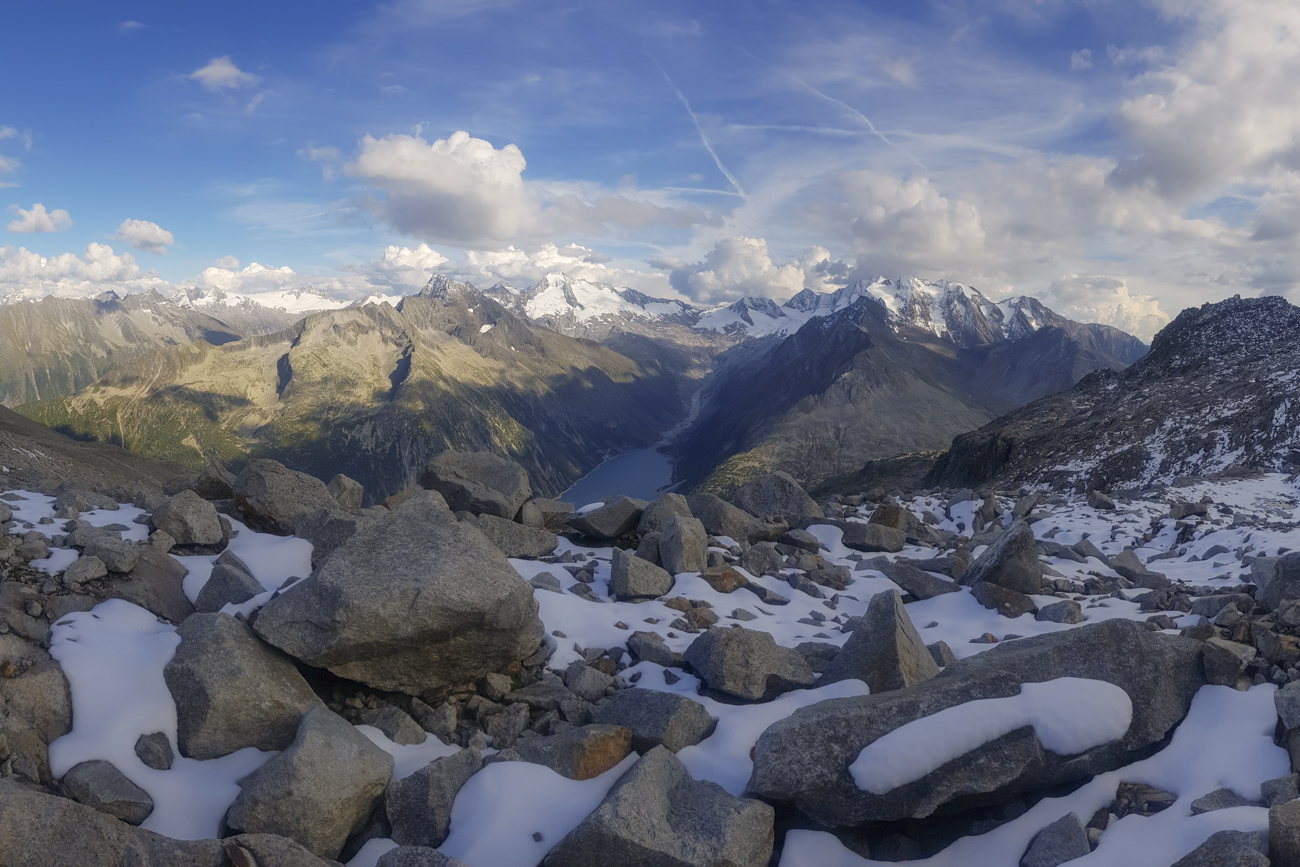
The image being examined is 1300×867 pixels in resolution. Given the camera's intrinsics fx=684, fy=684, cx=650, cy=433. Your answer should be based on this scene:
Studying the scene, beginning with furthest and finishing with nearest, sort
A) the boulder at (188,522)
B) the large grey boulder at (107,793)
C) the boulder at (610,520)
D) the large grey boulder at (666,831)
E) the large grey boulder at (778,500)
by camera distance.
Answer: the large grey boulder at (778,500) → the boulder at (610,520) → the boulder at (188,522) → the large grey boulder at (107,793) → the large grey boulder at (666,831)

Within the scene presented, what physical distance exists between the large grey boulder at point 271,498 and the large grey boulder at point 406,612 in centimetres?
699

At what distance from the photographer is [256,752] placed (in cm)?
1046

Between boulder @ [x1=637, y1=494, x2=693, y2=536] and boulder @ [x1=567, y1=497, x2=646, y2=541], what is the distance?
30 cm

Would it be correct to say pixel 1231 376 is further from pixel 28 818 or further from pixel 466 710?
pixel 28 818

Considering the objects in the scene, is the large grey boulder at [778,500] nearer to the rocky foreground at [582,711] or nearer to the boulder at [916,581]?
the boulder at [916,581]

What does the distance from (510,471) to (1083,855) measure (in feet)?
63.9

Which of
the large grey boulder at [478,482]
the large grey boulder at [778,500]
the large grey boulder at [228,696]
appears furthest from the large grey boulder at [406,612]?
the large grey boulder at [778,500]

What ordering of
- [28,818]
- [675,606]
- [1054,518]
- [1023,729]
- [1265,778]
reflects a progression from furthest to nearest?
[1054,518]
[675,606]
[1023,729]
[1265,778]
[28,818]

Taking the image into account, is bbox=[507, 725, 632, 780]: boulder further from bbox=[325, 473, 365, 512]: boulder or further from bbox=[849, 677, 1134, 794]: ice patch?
bbox=[325, 473, 365, 512]: boulder

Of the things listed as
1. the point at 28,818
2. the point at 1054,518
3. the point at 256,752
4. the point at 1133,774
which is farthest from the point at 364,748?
the point at 1054,518

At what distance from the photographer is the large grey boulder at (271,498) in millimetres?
18203

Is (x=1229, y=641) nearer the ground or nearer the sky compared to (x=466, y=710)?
nearer the sky

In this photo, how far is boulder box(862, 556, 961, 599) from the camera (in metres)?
18.1

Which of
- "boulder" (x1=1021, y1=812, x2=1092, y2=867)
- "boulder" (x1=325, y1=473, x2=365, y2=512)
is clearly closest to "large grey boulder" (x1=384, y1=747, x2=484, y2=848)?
"boulder" (x1=1021, y1=812, x2=1092, y2=867)
